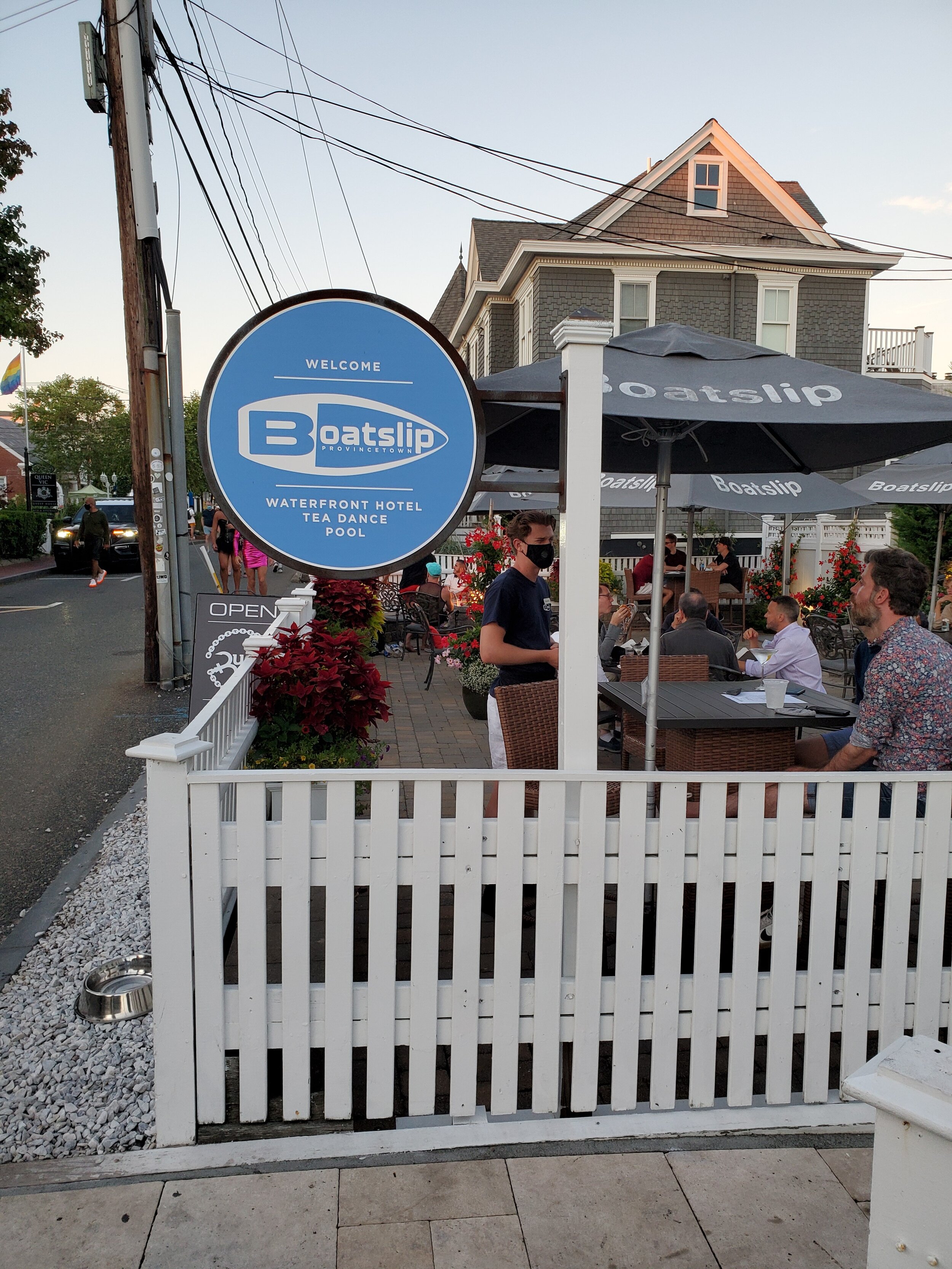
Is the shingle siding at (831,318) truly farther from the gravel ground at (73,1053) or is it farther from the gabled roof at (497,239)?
the gravel ground at (73,1053)

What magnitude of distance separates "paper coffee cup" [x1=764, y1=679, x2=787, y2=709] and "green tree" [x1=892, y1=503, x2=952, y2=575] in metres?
11.9

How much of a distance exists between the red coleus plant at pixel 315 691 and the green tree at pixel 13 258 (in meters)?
18.8

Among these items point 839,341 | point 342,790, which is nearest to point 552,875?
point 342,790

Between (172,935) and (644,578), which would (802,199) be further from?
(172,935)

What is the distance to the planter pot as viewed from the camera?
8.30 m

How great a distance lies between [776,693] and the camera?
180 inches

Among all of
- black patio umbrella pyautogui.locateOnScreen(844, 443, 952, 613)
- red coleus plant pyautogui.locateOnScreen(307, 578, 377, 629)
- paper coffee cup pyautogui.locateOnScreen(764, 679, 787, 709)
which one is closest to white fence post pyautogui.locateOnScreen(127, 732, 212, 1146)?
paper coffee cup pyautogui.locateOnScreen(764, 679, 787, 709)

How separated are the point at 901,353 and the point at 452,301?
49.7 ft

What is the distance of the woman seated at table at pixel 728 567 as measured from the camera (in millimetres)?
14938

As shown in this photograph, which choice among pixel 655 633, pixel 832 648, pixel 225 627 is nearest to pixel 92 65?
pixel 225 627

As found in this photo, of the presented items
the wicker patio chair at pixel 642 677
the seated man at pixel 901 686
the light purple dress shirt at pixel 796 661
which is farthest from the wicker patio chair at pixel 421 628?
the seated man at pixel 901 686

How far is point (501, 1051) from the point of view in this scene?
2.58m

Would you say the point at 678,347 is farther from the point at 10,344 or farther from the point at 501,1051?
the point at 10,344

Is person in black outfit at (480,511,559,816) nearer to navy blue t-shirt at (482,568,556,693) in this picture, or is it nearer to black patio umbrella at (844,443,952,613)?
navy blue t-shirt at (482,568,556,693)
